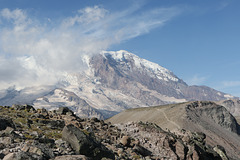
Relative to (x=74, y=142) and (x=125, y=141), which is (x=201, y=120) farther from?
(x=74, y=142)

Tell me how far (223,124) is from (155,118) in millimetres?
52858

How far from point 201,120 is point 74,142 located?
130380mm

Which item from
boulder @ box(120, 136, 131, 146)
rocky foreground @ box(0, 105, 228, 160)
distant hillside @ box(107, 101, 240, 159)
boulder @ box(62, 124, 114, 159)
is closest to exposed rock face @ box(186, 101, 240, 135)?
distant hillside @ box(107, 101, 240, 159)

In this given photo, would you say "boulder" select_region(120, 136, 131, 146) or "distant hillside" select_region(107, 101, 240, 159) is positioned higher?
"distant hillside" select_region(107, 101, 240, 159)

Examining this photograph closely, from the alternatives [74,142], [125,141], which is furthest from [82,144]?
[125,141]

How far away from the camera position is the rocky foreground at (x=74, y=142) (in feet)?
61.5

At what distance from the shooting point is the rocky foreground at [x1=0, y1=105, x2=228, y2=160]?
18.8 meters

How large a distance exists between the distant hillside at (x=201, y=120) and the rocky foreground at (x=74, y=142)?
63457 mm

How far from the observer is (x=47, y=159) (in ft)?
58.4

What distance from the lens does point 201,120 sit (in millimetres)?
141125

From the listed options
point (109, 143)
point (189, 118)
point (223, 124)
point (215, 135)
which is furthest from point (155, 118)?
point (109, 143)

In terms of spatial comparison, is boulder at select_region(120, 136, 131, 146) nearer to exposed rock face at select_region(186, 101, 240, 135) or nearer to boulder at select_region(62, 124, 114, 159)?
boulder at select_region(62, 124, 114, 159)

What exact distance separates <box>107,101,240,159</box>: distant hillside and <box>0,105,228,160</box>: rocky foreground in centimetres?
6346

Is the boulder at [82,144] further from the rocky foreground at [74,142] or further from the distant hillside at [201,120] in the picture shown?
the distant hillside at [201,120]
